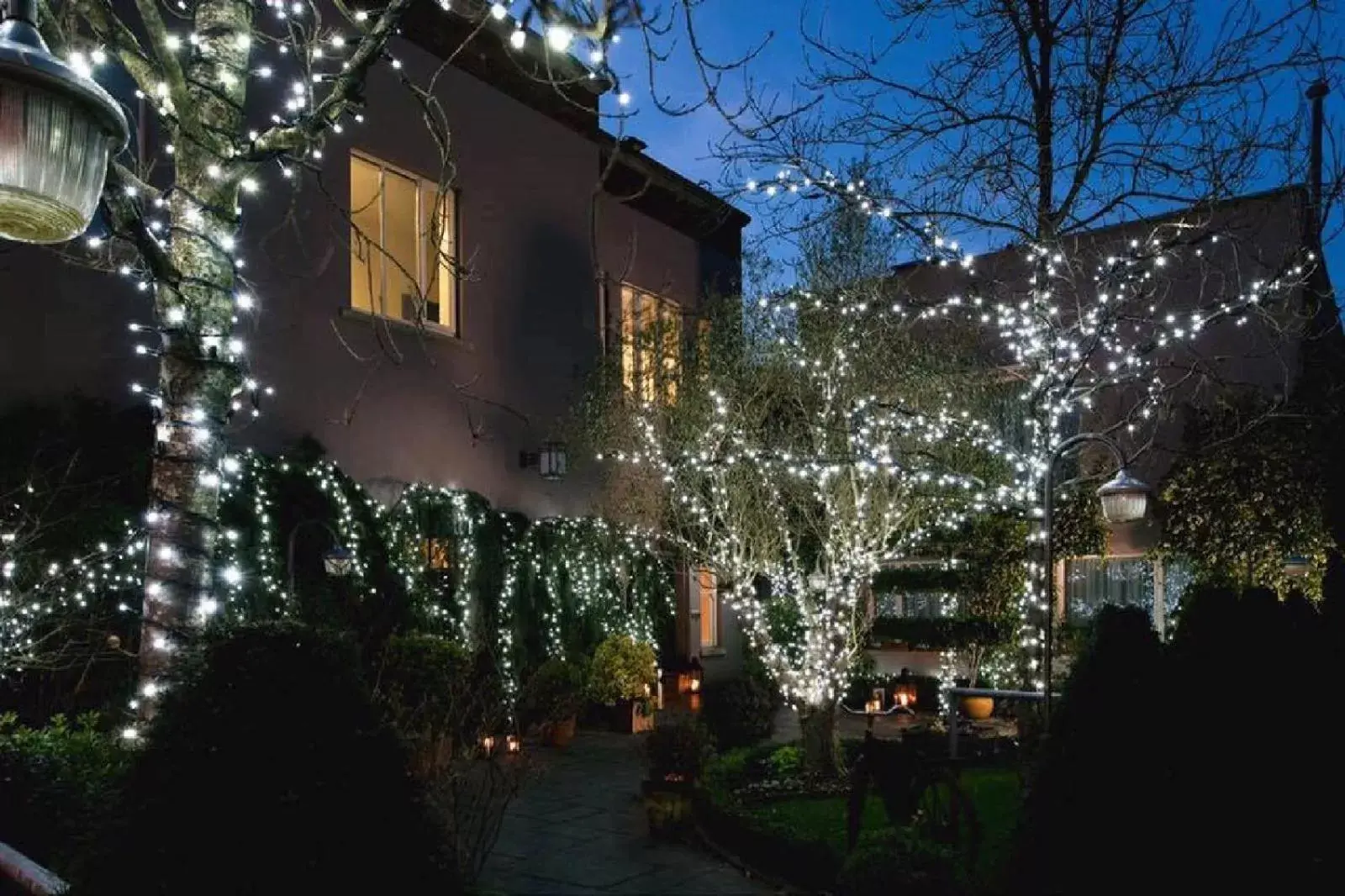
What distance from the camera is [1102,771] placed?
4477 millimetres

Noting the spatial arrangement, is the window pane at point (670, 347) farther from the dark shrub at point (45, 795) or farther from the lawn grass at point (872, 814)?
Answer: the dark shrub at point (45, 795)

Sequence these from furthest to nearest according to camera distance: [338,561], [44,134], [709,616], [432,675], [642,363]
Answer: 1. [709,616]
2. [642,363]
3. [432,675]
4. [338,561]
5. [44,134]

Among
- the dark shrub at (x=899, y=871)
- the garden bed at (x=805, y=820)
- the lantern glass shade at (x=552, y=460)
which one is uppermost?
the lantern glass shade at (x=552, y=460)

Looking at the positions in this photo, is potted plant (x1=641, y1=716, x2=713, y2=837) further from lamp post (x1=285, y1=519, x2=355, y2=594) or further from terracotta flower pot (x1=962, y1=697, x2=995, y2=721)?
terracotta flower pot (x1=962, y1=697, x2=995, y2=721)

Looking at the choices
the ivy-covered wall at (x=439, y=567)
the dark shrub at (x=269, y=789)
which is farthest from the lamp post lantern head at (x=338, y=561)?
the dark shrub at (x=269, y=789)

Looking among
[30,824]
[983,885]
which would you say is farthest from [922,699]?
[30,824]

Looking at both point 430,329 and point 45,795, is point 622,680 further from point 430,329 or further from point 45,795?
point 45,795

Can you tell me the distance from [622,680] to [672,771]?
4441mm

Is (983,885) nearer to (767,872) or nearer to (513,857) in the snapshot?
(767,872)

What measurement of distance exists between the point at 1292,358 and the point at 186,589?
46.7 feet

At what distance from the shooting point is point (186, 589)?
4.79 metres

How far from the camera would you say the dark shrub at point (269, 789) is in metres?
2.97

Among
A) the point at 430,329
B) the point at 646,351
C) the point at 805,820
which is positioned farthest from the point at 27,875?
the point at 646,351

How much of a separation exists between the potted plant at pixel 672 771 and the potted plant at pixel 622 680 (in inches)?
156
